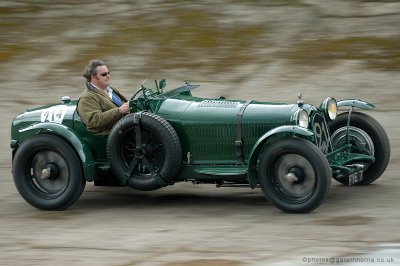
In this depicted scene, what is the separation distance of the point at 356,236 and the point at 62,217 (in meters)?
2.97

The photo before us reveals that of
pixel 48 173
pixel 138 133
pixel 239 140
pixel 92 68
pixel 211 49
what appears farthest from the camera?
pixel 211 49

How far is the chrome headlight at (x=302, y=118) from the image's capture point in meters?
9.67

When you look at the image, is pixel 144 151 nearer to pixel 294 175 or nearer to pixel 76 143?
pixel 76 143

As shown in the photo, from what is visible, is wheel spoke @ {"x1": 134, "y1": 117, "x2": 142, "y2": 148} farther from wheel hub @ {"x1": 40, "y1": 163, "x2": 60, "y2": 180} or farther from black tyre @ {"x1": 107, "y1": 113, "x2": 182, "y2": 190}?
wheel hub @ {"x1": 40, "y1": 163, "x2": 60, "y2": 180}

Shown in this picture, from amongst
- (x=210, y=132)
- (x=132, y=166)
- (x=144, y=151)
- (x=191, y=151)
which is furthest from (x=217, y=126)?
(x=132, y=166)

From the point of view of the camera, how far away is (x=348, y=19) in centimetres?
1742

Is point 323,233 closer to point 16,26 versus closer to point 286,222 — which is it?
point 286,222

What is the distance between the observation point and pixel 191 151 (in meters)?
10.0

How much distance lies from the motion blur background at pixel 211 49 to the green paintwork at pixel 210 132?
1690 mm

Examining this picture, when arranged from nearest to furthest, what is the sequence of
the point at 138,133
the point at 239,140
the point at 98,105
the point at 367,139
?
the point at 239,140
the point at 138,133
the point at 98,105
the point at 367,139

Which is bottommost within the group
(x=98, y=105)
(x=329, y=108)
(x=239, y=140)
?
(x=239, y=140)

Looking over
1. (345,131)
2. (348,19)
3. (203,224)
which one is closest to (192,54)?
(348,19)

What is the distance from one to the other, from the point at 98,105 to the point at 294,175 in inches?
86.7

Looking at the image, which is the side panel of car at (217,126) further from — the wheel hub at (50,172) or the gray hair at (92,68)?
the wheel hub at (50,172)
